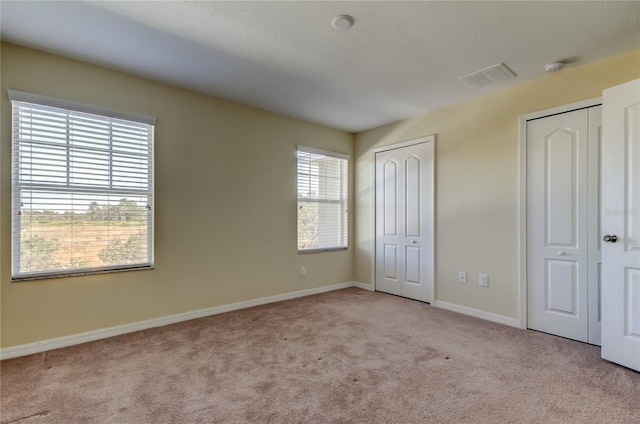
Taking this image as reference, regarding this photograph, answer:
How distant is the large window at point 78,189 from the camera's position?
8.15 ft

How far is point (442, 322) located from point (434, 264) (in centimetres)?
81

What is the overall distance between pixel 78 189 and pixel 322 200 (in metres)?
2.88

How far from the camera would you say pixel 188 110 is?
10.9ft

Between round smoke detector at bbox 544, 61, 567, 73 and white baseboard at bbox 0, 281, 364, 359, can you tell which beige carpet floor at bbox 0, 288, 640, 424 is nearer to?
white baseboard at bbox 0, 281, 364, 359

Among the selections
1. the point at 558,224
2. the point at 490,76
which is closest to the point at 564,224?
the point at 558,224

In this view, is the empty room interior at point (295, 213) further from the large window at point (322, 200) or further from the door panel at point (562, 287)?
the large window at point (322, 200)

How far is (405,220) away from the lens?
13.8ft

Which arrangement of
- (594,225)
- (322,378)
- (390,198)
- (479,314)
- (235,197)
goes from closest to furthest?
(322,378)
(594,225)
(479,314)
(235,197)
(390,198)

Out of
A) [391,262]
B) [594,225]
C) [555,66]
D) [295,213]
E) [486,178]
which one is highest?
[555,66]

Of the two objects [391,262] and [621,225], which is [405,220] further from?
[621,225]

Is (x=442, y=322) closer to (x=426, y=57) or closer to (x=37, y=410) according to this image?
(x=426, y=57)

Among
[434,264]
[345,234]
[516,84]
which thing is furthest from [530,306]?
[345,234]

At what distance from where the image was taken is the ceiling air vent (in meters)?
2.78

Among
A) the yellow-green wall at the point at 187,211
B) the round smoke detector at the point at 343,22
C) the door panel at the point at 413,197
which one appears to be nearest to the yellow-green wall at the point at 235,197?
the yellow-green wall at the point at 187,211
